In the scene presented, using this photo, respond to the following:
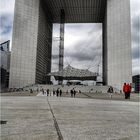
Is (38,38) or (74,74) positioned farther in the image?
(74,74)

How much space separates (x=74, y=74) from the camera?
341 ft

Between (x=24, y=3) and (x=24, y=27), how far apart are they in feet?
32.8

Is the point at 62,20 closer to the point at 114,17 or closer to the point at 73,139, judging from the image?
the point at 114,17

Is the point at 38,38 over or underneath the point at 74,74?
over

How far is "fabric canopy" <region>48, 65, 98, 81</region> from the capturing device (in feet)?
332

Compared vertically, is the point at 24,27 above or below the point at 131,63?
above

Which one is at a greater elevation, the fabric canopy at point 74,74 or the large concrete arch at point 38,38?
the large concrete arch at point 38,38

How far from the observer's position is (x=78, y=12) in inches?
3834

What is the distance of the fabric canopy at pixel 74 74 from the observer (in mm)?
101250

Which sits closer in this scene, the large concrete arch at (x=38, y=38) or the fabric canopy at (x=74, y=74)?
the large concrete arch at (x=38, y=38)

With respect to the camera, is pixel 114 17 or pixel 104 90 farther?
pixel 114 17

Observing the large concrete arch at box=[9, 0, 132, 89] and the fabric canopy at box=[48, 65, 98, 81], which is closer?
the large concrete arch at box=[9, 0, 132, 89]

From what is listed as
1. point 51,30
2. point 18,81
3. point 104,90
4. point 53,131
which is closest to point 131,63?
point 104,90

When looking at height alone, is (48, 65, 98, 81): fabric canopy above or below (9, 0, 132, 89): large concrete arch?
below
